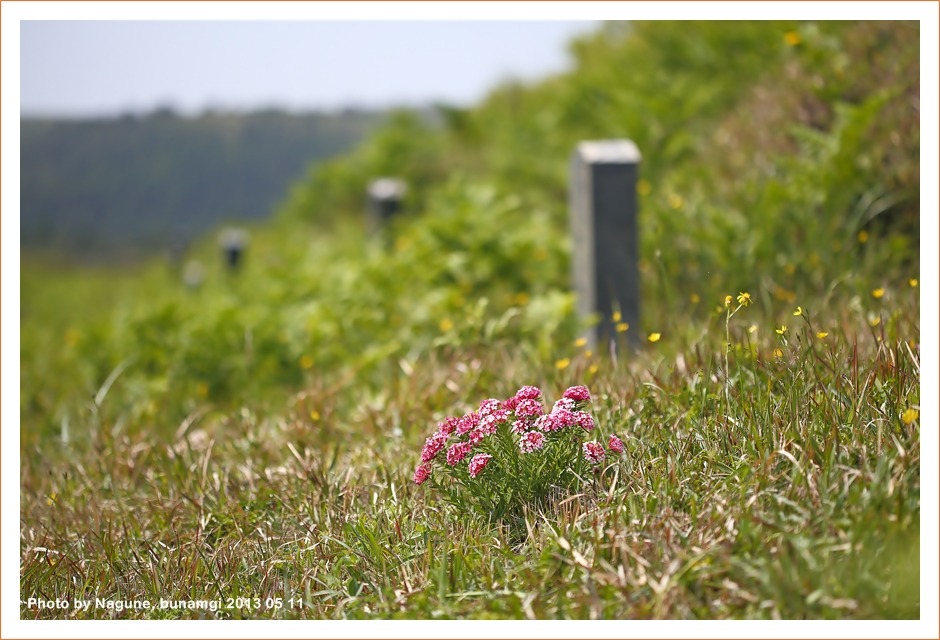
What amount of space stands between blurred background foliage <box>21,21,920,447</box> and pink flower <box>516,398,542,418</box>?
0.85m

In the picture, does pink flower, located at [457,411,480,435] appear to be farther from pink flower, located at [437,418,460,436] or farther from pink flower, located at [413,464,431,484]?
pink flower, located at [413,464,431,484]

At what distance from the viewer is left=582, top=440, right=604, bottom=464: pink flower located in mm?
2865

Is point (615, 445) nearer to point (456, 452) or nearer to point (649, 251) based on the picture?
point (456, 452)

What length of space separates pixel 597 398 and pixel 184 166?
41.0 feet

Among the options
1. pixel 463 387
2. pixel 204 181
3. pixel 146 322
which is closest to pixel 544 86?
pixel 204 181

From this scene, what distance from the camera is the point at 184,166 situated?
47.2ft

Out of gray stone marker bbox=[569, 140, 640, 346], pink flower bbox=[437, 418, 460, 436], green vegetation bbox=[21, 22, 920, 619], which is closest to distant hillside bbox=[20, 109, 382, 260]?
Answer: green vegetation bbox=[21, 22, 920, 619]

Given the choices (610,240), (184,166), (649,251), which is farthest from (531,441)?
(184,166)

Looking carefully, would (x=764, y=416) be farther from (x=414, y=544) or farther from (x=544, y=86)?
(x=544, y=86)

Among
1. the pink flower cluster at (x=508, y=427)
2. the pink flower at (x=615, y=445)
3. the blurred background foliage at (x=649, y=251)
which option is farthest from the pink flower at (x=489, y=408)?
→ the blurred background foliage at (x=649, y=251)

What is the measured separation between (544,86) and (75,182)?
7311 mm

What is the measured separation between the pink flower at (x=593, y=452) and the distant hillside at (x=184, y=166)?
28.5ft

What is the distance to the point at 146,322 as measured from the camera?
629 cm

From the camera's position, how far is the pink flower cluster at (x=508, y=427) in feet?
9.24
